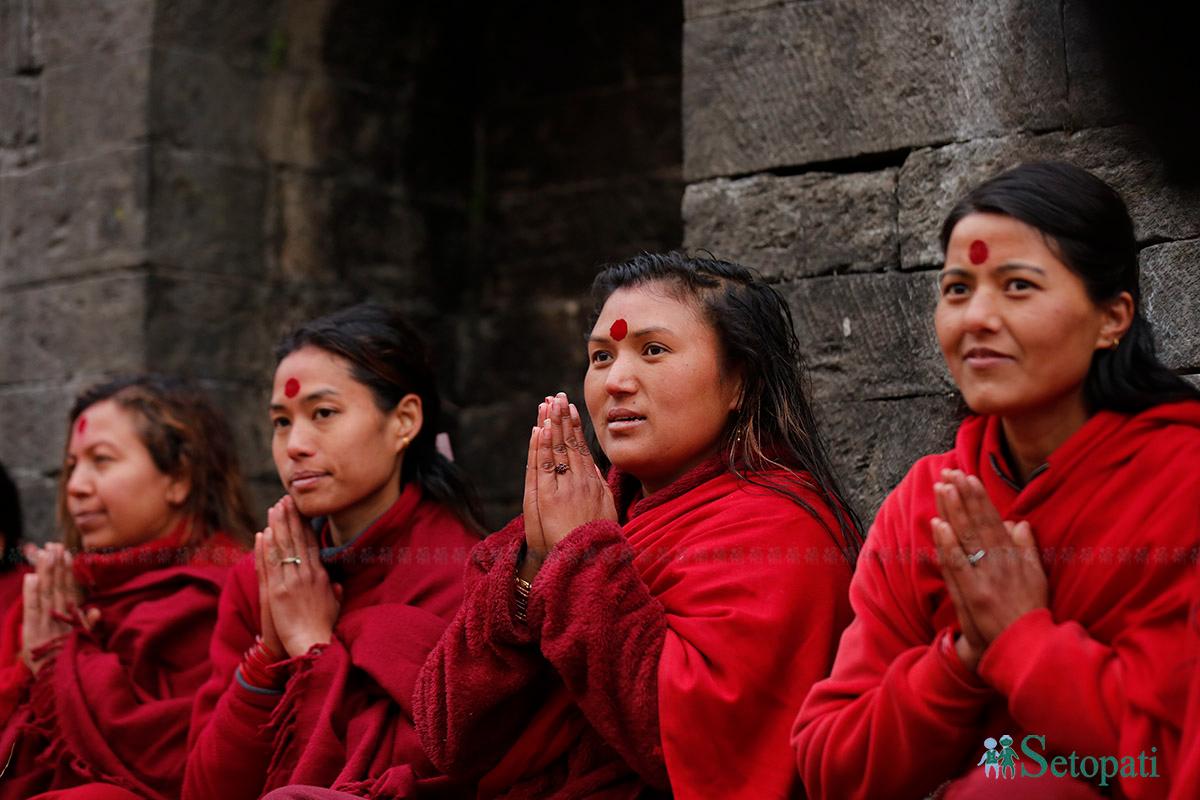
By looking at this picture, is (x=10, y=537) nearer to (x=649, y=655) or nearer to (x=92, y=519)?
(x=92, y=519)

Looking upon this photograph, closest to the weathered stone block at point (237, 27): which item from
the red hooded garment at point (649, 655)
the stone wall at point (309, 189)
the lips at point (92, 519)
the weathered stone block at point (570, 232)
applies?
the stone wall at point (309, 189)

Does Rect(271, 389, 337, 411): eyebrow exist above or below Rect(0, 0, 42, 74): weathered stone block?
below

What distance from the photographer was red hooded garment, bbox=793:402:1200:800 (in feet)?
8.17

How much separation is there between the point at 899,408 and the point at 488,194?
2987 mm

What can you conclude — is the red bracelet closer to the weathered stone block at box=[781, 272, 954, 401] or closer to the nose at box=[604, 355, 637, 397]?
the nose at box=[604, 355, 637, 397]

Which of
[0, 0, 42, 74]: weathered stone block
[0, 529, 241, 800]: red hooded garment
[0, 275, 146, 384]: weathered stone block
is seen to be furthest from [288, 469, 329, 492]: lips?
[0, 0, 42, 74]: weathered stone block

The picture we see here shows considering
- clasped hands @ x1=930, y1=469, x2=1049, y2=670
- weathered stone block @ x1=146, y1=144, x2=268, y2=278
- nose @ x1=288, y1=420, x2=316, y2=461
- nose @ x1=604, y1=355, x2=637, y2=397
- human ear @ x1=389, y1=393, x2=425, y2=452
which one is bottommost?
clasped hands @ x1=930, y1=469, x2=1049, y2=670

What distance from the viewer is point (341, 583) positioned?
4.15m

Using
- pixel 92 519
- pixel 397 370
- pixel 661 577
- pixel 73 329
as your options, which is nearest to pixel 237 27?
pixel 73 329

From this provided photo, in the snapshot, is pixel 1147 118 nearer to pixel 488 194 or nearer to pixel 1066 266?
pixel 1066 266

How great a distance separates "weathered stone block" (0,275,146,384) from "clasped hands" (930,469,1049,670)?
11.8 feet

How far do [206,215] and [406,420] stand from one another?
1876mm

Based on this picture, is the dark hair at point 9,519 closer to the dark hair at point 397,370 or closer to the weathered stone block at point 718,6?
the dark hair at point 397,370

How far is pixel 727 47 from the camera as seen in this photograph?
429 cm
